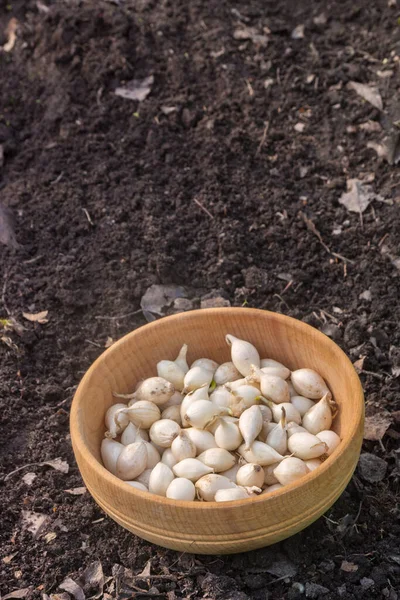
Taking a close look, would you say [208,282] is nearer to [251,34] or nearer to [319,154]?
[319,154]

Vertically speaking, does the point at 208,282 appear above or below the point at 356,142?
below

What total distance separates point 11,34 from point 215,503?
11.9 feet

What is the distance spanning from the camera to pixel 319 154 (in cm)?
356

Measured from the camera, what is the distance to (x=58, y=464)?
238 centimetres

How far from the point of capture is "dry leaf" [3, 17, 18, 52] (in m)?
4.32

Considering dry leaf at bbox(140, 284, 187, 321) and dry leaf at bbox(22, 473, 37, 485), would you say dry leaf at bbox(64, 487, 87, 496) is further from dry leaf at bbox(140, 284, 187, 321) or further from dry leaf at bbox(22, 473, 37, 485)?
dry leaf at bbox(140, 284, 187, 321)

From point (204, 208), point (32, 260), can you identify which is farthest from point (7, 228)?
point (204, 208)

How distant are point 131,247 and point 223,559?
60.5 inches

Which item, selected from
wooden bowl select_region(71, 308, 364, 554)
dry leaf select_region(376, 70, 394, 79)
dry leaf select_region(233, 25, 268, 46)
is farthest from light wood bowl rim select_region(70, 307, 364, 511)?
dry leaf select_region(233, 25, 268, 46)

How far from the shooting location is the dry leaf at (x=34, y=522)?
220cm

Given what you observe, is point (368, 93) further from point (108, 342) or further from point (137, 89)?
point (108, 342)

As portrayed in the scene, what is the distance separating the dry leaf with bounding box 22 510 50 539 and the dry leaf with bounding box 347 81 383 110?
2.65 m

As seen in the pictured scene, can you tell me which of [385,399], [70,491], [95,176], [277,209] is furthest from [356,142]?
[70,491]

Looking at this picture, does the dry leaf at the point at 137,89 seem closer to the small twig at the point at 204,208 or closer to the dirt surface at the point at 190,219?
the dirt surface at the point at 190,219
